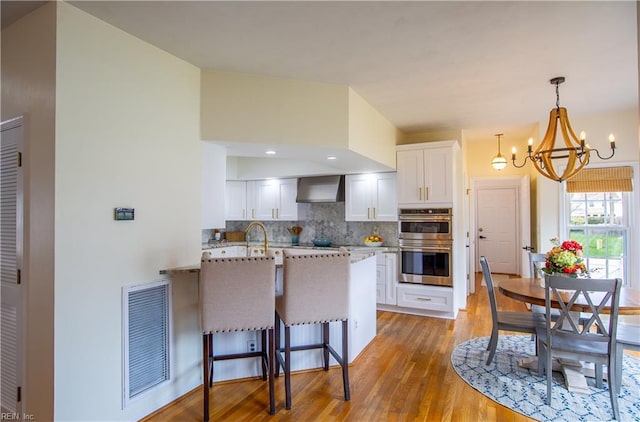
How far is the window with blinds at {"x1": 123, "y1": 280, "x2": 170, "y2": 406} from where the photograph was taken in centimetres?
230

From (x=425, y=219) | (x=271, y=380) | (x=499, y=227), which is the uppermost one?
(x=425, y=219)

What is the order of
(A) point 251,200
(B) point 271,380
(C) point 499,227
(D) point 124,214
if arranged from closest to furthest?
1. (D) point 124,214
2. (B) point 271,380
3. (A) point 251,200
4. (C) point 499,227

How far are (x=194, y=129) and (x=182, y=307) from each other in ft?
4.93

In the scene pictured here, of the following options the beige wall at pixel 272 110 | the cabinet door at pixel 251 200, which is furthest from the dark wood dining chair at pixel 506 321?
the cabinet door at pixel 251 200

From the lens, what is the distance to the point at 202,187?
3023 millimetres

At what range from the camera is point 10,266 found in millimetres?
2145

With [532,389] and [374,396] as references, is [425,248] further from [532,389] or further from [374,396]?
[374,396]

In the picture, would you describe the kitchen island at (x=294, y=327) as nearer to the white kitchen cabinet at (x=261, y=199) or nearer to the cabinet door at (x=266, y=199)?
the white kitchen cabinet at (x=261, y=199)

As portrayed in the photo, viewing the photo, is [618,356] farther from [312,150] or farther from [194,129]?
[194,129]

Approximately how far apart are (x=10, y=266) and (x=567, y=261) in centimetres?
423

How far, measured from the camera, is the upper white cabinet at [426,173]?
15.1ft

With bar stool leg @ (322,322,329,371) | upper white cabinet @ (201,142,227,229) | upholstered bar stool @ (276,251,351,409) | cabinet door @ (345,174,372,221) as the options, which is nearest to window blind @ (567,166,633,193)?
cabinet door @ (345,174,372,221)

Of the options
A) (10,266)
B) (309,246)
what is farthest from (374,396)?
(309,246)

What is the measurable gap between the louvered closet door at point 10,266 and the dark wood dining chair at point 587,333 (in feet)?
11.8
